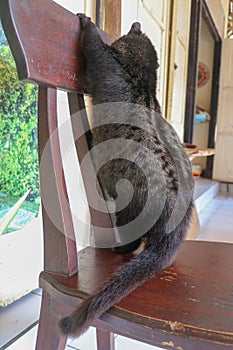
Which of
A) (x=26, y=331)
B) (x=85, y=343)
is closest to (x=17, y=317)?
(x=26, y=331)

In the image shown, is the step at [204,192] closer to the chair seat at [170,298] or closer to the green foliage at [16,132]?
the green foliage at [16,132]

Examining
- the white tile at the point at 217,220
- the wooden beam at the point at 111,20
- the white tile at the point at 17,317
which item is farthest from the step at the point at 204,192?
the white tile at the point at 17,317

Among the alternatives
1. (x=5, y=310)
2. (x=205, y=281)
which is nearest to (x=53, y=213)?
(x=205, y=281)

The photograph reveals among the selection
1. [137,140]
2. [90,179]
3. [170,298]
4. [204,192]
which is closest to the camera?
[170,298]

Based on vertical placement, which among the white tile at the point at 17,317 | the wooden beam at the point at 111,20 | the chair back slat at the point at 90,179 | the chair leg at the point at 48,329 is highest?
the wooden beam at the point at 111,20

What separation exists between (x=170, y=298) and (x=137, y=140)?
0.97 ft

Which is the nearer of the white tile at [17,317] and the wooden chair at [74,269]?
the wooden chair at [74,269]

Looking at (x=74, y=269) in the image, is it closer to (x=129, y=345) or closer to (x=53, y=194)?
(x=53, y=194)

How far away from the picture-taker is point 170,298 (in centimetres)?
53

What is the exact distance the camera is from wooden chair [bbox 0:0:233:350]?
464mm

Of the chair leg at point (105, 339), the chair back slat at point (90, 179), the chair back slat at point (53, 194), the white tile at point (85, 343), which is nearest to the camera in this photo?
the chair back slat at point (53, 194)

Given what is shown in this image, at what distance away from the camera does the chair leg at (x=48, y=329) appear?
0.59 m

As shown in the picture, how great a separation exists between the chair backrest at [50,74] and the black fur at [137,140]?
0.19 feet

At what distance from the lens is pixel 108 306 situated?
1.60ft
